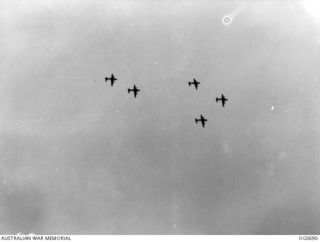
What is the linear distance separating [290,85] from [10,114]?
7872cm

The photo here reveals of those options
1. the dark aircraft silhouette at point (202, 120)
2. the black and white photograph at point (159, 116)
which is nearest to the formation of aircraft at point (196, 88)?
the dark aircraft silhouette at point (202, 120)

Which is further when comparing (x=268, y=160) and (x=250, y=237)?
(x=268, y=160)

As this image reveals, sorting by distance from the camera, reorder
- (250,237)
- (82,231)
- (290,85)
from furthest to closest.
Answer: (290,85) < (82,231) < (250,237)

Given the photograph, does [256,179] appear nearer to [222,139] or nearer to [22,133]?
[222,139]

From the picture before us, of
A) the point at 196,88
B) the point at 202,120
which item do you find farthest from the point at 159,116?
the point at 196,88

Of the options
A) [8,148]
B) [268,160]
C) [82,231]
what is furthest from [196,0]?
[82,231]

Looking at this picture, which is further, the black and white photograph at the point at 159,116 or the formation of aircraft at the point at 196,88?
the formation of aircraft at the point at 196,88

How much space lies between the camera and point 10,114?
72.2 meters

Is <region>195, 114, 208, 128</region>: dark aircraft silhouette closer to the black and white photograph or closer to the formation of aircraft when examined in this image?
the formation of aircraft

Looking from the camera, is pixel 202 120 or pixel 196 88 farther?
pixel 196 88

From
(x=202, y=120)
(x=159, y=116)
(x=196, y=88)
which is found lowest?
(x=202, y=120)

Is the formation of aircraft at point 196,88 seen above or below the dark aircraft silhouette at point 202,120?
above

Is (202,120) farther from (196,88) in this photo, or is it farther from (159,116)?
(159,116)

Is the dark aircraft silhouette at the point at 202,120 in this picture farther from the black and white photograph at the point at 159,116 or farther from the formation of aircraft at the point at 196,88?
the black and white photograph at the point at 159,116
